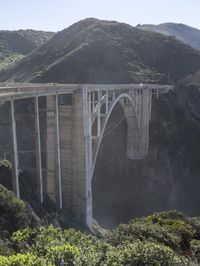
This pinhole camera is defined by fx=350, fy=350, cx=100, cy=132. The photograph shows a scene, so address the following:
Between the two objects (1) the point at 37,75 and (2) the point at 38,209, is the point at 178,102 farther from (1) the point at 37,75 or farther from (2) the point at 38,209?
(2) the point at 38,209

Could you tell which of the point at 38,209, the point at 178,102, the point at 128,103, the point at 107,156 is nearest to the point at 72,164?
the point at 38,209

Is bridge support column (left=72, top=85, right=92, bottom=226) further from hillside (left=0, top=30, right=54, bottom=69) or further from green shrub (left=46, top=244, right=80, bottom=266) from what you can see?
hillside (left=0, top=30, right=54, bottom=69)

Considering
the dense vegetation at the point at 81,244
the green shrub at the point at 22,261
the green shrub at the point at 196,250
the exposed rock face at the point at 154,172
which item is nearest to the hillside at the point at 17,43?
the exposed rock face at the point at 154,172

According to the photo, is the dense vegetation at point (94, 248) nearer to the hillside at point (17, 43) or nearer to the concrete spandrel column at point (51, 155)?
the concrete spandrel column at point (51, 155)

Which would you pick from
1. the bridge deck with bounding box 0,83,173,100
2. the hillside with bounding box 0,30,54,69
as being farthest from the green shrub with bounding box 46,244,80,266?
the hillside with bounding box 0,30,54,69

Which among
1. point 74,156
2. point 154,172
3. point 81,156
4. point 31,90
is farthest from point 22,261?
point 154,172

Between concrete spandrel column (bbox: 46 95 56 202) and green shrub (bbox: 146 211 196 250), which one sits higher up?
concrete spandrel column (bbox: 46 95 56 202)

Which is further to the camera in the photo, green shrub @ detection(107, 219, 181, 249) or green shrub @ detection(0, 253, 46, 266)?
green shrub @ detection(107, 219, 181, 249)
